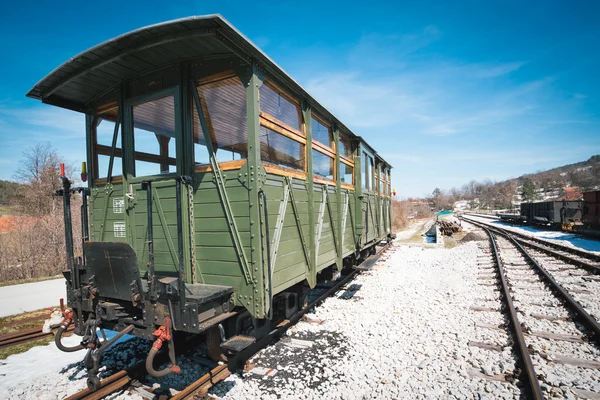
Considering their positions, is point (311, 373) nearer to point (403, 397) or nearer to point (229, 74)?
point (403, 397)

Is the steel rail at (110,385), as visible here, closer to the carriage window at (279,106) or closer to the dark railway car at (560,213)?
the carriage window at (279,106)

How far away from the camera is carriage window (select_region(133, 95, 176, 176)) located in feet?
13.3

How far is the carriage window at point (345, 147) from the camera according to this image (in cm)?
662

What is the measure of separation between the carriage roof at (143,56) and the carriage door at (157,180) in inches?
15.8

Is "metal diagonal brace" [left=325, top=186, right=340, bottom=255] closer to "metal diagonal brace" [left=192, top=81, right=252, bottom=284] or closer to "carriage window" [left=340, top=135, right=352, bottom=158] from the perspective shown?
"carriage window" [left=340, top=135, right=352, bottom=158]

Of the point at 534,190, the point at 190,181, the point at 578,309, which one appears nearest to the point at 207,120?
the point at 190,181

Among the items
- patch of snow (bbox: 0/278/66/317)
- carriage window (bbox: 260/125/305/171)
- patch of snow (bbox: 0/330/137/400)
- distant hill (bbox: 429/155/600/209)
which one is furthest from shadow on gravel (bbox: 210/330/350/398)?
distant hill (bbox: 429/155/600/209)

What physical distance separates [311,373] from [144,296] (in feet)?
7.06

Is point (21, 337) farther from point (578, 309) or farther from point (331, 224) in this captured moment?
point (578, 309)

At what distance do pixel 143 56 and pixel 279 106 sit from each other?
1652 mm

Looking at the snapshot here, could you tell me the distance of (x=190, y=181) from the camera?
11.7ft

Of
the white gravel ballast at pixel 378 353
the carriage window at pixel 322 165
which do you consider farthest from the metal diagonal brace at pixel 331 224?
the white gravel ballast at pixel 378 353

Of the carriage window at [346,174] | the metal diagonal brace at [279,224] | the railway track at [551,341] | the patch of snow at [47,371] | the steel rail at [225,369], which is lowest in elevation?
the railway track at [551,341]

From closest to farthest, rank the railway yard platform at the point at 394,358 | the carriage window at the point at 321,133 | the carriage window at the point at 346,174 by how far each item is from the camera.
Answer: the railway yard platform at the point at 394,358 → the carriage window at the point at 321,133 → the carriage window at the point at 346,174
